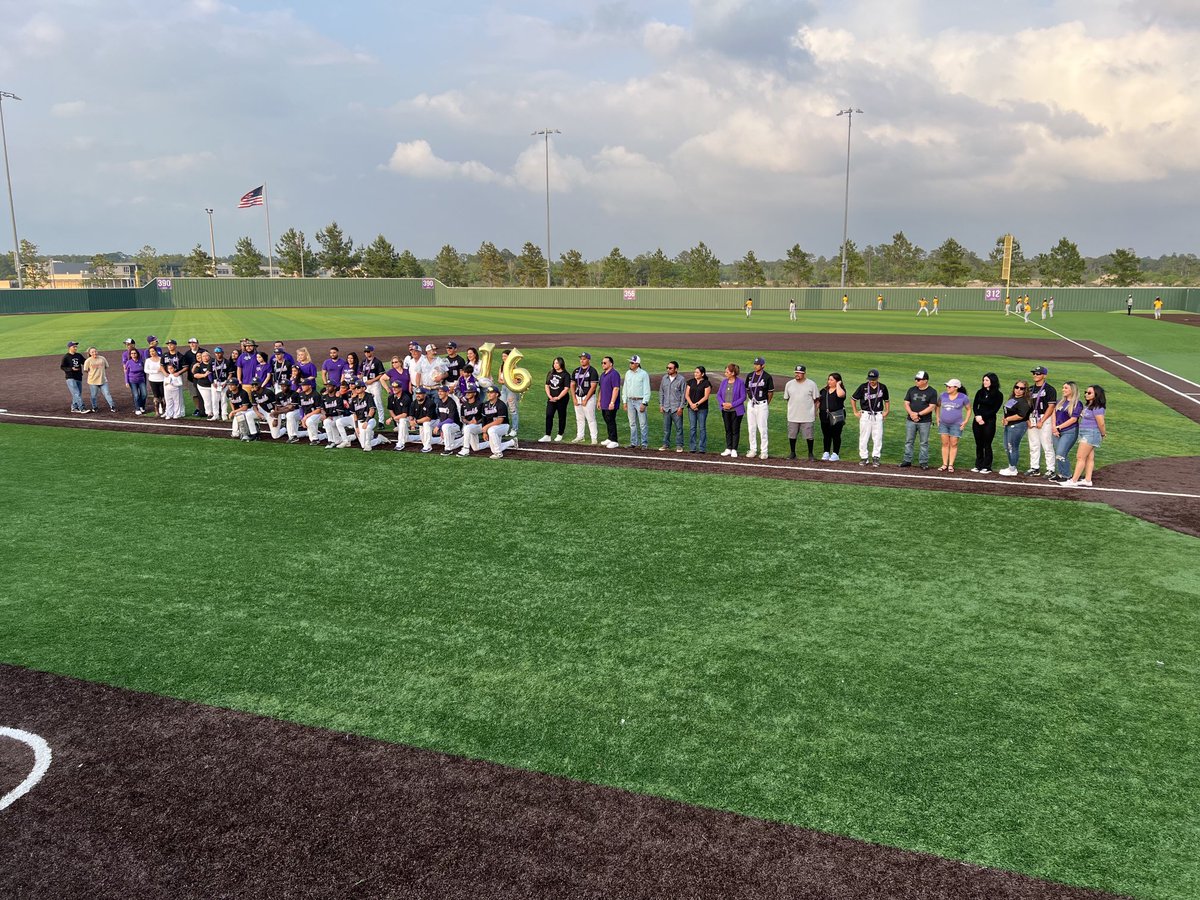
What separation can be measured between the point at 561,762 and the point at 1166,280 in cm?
13266

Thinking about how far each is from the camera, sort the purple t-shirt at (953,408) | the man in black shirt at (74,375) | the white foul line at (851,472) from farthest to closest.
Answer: the man in black shirt at (74,375), the purple t-shirt at (953,408), the white foul line at (851,472)

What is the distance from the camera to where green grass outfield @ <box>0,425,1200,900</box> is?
231 inches

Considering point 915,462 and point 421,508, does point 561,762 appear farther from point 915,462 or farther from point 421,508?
point 915,462

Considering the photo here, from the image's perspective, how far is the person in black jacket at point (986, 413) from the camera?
1419 cm

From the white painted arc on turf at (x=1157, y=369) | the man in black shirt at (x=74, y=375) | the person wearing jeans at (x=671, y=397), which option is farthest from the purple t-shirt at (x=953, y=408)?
the man in black shirt at (x=74, y=375)

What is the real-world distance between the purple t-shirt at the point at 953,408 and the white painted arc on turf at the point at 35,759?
13729 millimetres

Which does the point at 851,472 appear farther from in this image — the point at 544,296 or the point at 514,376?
the point at 544,296

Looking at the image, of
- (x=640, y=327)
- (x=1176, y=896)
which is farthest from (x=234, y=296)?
(x=1176, y=896)

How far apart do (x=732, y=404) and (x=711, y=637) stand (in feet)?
27.6

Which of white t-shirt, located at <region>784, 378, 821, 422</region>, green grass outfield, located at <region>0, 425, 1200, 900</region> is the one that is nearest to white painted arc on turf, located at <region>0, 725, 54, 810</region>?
green grass outfield, located at <region>0, 425, 1200, 900</region>

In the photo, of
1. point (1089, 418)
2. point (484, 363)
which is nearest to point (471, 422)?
point (484, 363)

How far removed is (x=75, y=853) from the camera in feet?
17.2

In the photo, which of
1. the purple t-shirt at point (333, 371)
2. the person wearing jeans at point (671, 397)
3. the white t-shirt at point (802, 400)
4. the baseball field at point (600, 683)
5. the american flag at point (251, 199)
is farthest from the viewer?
the american flag at point (251, 199)

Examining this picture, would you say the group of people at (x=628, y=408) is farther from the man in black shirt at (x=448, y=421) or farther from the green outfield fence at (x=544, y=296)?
the green outfield fence at (x=544, y=296)
